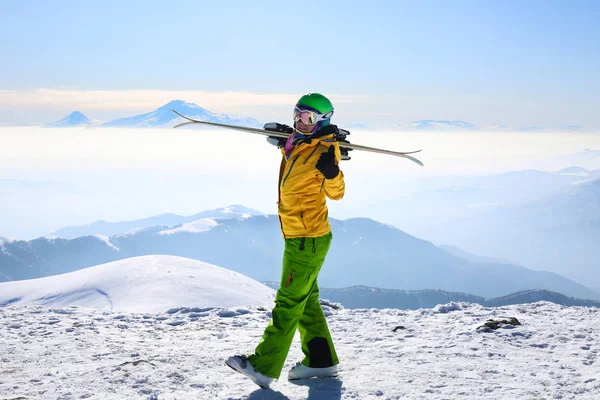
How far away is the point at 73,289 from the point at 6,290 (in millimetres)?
10648

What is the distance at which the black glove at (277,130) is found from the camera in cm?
640

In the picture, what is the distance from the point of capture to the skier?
18.2 ft

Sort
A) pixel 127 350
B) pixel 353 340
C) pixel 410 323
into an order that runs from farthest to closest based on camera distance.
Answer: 1. pixel 410 323
2. pixel 353 340
3. pixel 127 350

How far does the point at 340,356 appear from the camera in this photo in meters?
7.31

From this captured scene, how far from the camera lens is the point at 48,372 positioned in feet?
21.6

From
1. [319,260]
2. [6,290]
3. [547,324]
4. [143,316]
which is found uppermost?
[319,260]

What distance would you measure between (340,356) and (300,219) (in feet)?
8.75

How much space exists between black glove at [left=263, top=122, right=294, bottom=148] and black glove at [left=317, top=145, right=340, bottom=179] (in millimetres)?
1055

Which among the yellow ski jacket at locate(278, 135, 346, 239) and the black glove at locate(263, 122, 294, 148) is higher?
the black glove at locate(263, 122, 294, 148)

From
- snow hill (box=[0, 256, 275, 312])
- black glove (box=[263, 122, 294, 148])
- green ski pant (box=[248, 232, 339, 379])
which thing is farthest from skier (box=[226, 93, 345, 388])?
snow hill (box=[0, 256, 275, 312])

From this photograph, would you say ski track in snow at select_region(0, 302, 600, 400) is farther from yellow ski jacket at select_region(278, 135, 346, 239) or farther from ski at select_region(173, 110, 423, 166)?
ski at select_region(173, 110, 423, 166)

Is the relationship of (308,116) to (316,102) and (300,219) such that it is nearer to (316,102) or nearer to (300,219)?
(316,102)

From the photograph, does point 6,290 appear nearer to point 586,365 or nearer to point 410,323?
point 410,323

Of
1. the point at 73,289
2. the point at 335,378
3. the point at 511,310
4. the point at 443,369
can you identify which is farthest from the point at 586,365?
the point at 73,289
